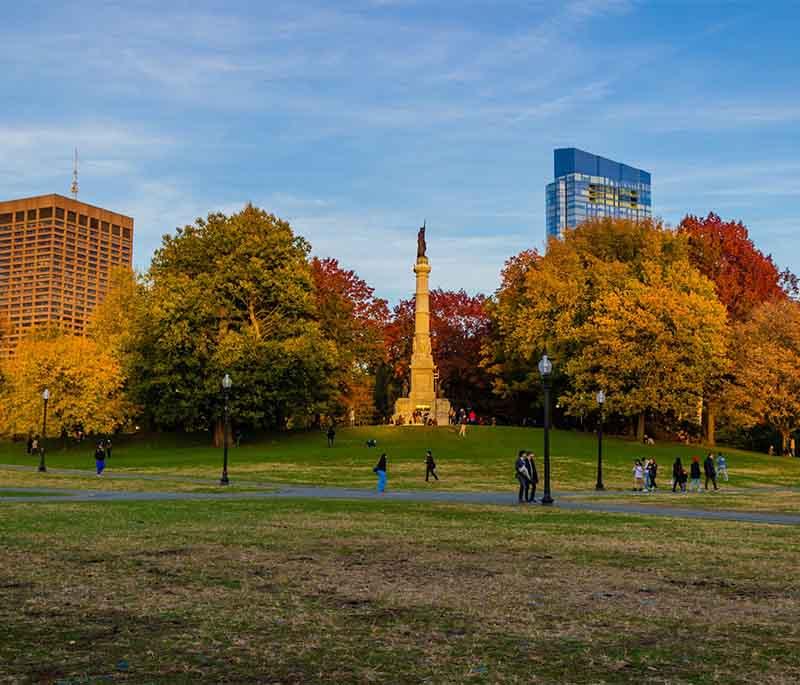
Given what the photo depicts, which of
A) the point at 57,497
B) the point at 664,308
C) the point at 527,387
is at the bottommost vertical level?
the point at 57,497

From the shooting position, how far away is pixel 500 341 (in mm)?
79500

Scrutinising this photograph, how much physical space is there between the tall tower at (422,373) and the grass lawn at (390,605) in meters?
54.4

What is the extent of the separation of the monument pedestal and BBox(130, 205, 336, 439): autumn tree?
8.28 metres

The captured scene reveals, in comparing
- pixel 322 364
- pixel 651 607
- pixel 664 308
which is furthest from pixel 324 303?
pixel 651 607

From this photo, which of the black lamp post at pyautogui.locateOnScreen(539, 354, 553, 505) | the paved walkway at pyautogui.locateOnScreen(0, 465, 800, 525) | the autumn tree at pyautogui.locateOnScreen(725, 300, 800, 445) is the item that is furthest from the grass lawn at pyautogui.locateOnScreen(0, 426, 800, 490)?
the black lamp post at pyautogui.locateOnScreen(539, 354, 553, 505)

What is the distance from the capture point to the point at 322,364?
63.2 metres

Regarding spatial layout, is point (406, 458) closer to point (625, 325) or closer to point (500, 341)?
point (625, 325)

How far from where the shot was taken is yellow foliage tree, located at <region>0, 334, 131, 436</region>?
67750 mm

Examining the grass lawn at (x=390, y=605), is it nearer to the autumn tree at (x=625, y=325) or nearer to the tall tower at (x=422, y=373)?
the autumn tree at (x=625, y=325)

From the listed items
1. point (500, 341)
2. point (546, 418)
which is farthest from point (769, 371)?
point (546, 418)

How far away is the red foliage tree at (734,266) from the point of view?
75938 millimetres

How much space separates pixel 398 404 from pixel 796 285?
3844 cm

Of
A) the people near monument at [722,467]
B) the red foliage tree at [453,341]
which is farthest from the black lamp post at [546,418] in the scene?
the red foliage tree at [453,341]

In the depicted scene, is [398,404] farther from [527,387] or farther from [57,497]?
[57,497]
